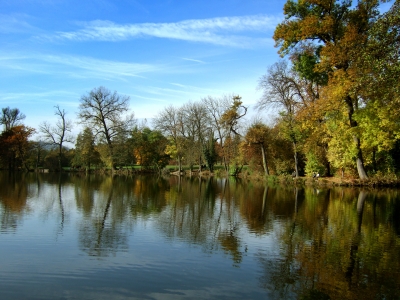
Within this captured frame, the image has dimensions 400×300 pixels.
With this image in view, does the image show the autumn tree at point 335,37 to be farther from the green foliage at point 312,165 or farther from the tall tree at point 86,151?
the tall tree at point 86,151

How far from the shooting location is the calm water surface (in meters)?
6.46

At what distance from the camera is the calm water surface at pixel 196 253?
6.46 m

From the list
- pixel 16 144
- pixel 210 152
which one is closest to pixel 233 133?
pixel 210 152

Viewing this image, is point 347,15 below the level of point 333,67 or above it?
above

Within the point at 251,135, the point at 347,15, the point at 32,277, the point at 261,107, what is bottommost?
the point at 32,277

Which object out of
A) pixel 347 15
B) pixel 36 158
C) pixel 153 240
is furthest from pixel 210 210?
pixel 36 158

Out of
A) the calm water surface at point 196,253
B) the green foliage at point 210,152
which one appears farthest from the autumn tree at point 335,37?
the green foliage at point 210,152

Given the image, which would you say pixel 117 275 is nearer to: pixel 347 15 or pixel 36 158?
pixel 347 15

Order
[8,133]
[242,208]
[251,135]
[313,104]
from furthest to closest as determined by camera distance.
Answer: [8,133] → [251,135] → [313,104] → [242,208]

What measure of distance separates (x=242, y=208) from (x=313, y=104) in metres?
13.3

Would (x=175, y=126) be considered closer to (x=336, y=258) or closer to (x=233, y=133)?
(x=233, y=133)

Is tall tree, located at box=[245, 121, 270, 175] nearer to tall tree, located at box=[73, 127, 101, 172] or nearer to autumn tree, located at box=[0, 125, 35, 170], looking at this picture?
tall tree, located at box=[73, 127, 101, 172]

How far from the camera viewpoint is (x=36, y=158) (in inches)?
2384

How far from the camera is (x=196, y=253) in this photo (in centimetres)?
884
